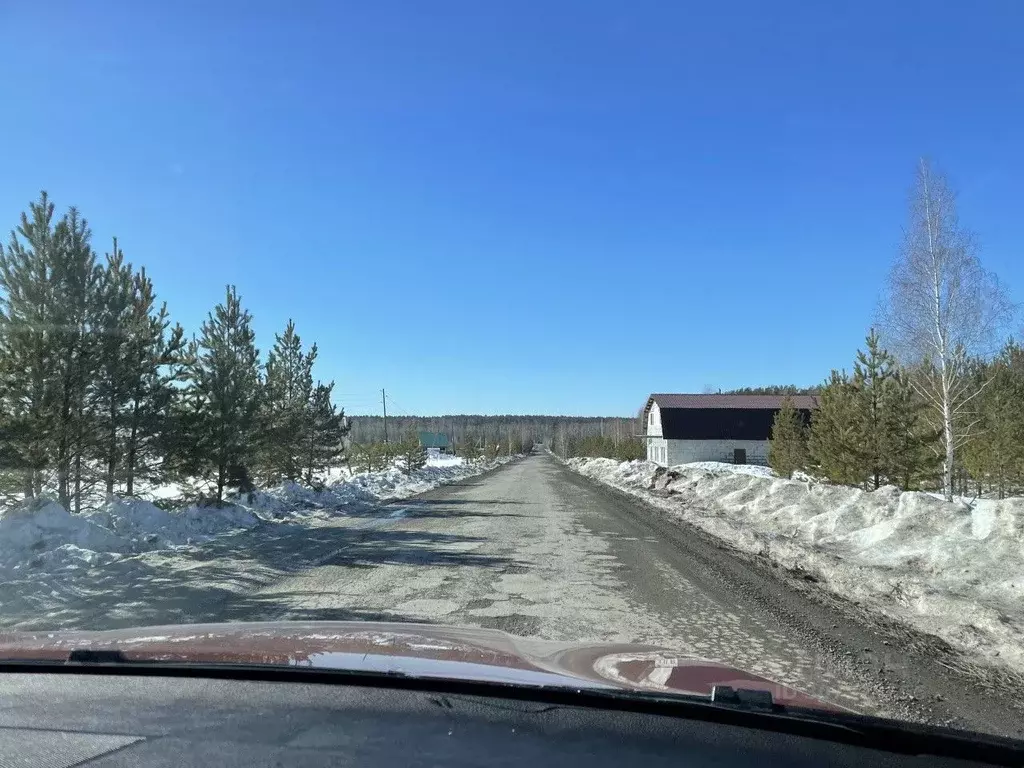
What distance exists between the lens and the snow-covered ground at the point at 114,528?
963cm

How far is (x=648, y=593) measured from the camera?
8.28 metres

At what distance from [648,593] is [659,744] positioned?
20.5 ft

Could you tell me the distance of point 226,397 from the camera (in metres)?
17.6

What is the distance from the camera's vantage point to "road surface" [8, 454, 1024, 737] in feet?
16.7

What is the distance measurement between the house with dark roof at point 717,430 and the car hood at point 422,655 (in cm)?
6747

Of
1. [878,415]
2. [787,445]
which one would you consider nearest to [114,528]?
[878,415]

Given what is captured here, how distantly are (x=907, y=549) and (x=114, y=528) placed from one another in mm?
13308

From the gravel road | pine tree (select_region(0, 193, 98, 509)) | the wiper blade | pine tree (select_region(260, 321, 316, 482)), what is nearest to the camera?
the wiper blade

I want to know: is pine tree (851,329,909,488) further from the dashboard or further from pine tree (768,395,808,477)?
the dashboard

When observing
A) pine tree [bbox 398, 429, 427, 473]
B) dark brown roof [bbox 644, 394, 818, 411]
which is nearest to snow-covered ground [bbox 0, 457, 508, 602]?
pine tree [bbox 398, 429, 427, 473]

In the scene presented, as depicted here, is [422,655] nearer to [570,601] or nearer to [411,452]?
[570,601]

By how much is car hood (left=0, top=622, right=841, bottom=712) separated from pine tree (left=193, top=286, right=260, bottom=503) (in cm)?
1394

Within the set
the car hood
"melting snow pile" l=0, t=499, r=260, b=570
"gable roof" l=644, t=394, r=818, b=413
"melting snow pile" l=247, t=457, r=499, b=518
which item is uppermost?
"gable roof" l=644, t=394, r=818, b=413

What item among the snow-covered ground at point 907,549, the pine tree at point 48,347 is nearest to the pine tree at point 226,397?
the pine tree at point 48,347
